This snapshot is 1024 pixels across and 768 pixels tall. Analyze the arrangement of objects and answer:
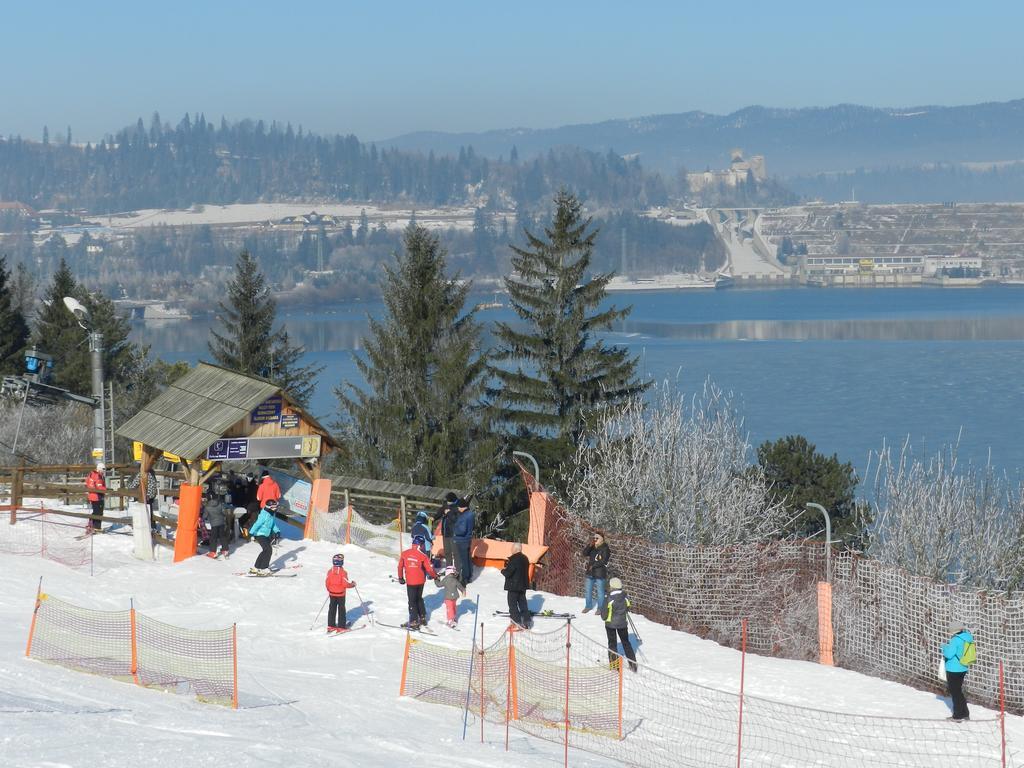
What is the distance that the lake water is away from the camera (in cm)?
7938

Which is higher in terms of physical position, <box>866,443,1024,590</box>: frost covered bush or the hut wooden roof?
the hut wooden roof

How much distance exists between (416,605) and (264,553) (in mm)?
2834

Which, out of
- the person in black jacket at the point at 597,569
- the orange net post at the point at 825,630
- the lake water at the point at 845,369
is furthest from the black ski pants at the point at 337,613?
the lake water at the point at 845,369

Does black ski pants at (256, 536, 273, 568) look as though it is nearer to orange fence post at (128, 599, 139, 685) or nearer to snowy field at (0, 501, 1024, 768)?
snowy field at (0, 501, 1024, 768)

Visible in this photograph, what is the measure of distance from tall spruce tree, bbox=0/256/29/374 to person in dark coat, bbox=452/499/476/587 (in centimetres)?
3662

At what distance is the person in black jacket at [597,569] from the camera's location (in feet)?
57.1

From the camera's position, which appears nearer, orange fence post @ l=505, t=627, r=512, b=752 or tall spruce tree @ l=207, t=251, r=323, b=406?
orange fence post @ l=505, t=627, r=512, b=752

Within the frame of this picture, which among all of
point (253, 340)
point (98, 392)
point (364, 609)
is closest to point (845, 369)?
point (253, 340)

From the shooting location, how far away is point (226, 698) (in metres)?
13.8

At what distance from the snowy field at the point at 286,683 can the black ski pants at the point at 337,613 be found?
8.2 inches

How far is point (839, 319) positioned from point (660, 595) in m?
177

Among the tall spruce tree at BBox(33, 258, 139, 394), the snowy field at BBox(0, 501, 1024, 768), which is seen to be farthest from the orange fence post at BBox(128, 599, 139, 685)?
the tall spruce tree at BBox(33, 258, 139, 394)

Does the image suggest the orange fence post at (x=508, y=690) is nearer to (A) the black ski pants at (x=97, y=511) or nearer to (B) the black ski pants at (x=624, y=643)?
(B) the black ski pants at (x=624, y=643)

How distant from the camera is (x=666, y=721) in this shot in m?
14.2
